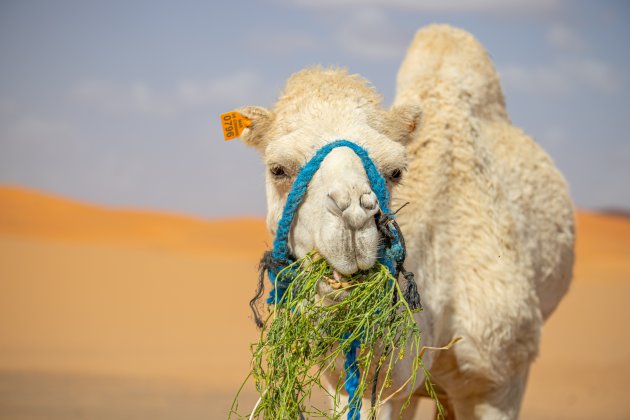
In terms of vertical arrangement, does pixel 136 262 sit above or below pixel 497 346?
above

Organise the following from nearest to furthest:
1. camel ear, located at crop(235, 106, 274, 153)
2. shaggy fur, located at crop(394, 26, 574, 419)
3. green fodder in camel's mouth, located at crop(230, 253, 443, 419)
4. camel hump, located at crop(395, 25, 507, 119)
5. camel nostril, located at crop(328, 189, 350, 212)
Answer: camel nostril, located at crop(328, 189, 350, 212), green fodder in camel's mouth, located at crop(230, 253, 443, 419), camel ear, located at crop(235, 106, 274, 153), shaggy fur, located at crop(394, 26, 574, 419), camel hump, located at crop(395, 25, 507, 119)

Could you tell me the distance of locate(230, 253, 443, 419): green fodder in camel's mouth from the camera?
3.14 metres

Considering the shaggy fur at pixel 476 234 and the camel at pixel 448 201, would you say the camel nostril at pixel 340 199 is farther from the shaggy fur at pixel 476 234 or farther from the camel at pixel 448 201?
the shaggy fur at pixel 476 234

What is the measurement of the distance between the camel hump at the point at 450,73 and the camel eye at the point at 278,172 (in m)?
1.76

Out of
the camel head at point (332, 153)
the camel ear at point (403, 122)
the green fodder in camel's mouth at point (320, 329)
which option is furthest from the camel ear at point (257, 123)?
the green fodder in camel's mouth at point (320, 329)

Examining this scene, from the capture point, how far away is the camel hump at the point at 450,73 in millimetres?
5250

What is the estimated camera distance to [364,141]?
3391mm

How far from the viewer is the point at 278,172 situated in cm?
351

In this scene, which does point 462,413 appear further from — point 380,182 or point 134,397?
point 134,397

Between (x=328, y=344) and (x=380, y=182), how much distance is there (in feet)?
2.26

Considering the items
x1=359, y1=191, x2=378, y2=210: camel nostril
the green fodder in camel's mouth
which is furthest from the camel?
the green fodder in camel's mouth

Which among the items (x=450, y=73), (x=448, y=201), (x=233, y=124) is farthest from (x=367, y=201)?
(x=450, y=73)

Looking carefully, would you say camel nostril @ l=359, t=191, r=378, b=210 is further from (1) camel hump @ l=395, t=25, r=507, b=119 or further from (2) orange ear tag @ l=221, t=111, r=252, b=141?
(1) camel hump @ l=395, t=25, r=507, b=119

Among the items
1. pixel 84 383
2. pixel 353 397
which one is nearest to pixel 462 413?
pixel 353 397
